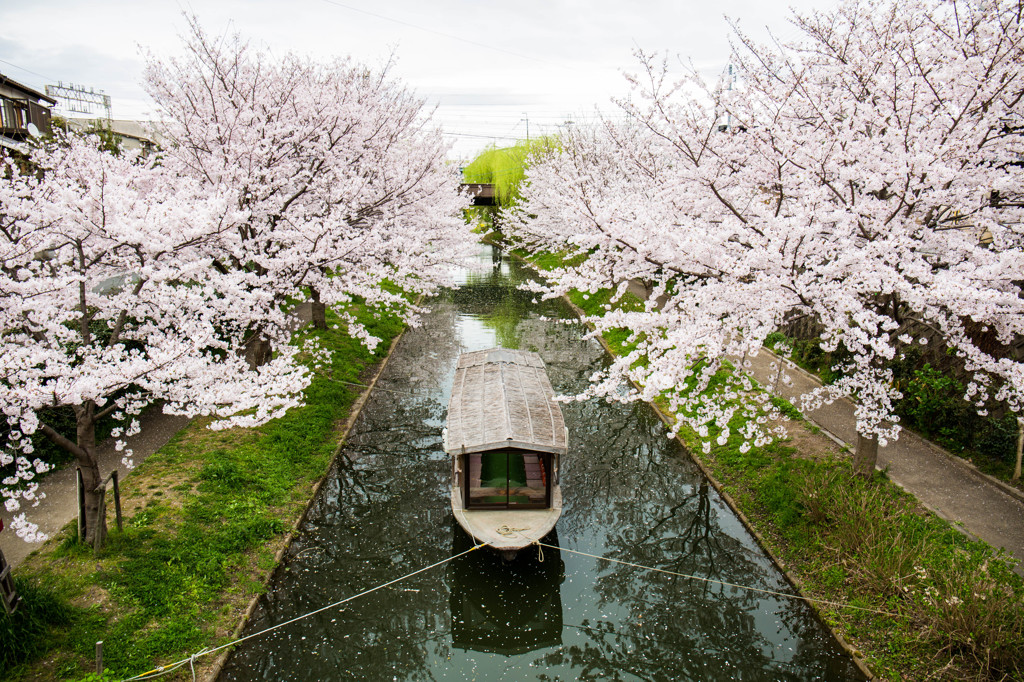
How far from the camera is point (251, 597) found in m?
10.3

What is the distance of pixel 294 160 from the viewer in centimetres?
1684

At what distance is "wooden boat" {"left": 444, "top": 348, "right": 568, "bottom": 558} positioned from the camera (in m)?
11.4

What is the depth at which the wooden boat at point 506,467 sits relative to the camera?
11.4 metres

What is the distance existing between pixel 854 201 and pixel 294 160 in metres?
14.1

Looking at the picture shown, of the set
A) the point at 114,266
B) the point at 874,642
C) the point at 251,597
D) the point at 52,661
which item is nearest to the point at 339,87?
the point at 114,266

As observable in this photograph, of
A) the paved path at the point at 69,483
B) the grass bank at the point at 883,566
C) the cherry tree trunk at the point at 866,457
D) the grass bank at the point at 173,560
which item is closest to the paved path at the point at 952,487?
the grass bank at the point at 883,566

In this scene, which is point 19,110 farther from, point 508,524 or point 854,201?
point 854,201

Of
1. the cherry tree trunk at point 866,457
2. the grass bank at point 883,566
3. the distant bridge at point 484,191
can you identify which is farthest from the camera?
the distant bridge at point 484,191

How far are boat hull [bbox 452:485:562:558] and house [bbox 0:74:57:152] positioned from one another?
29075 mm

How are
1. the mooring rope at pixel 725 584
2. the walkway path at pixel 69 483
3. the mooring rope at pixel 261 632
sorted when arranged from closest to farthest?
the mooring rope at pixel 261 632, the mooring rope at pixel 725 584, the walkway path at pixel 69 483

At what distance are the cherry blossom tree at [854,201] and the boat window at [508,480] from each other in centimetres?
243

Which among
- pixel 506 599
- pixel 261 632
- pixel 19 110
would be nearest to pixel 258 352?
pixel 261 632

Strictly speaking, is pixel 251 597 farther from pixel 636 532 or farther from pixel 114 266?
pixel 636 532

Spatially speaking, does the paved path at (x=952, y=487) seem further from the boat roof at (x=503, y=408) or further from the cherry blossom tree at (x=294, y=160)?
the cherry blossom tree at (x=294, y=160)
